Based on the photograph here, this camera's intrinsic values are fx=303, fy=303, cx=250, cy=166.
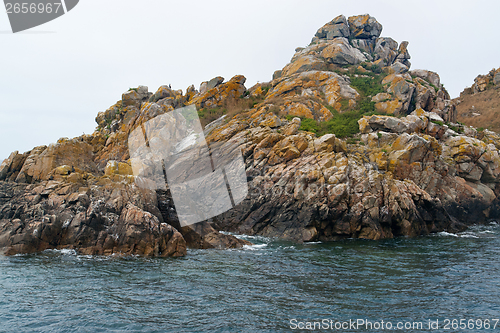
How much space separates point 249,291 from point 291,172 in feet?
53.2

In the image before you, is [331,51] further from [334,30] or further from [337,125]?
[337,125]

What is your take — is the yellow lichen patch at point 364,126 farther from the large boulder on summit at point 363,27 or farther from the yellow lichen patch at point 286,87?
the large boulder on summit at point 363,27

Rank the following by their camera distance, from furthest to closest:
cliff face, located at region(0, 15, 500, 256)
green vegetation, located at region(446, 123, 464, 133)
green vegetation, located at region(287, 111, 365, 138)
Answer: green vegetation, located at region(446, 123, 464, 133)
green vegetation, located at region(287, 111, 365, 138)
cliff face, located at region(0, 15, 500, 256)

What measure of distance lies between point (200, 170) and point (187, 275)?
58.5 ft

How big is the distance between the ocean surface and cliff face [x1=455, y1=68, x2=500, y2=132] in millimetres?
45325

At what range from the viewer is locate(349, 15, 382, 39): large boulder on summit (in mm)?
63969

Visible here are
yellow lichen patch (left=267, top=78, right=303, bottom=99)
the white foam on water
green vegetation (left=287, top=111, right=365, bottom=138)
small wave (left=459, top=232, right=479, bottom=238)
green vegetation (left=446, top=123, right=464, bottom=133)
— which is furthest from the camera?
yellow lichen patch (left=267, top=78, right=303, bottom=99)

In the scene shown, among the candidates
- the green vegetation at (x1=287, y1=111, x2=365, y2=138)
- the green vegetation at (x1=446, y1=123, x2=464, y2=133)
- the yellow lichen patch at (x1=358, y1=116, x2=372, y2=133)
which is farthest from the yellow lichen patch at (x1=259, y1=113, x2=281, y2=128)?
the green vegetation at (x1=446, y1=123, x2=464, y2=133)

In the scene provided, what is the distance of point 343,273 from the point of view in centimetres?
1590

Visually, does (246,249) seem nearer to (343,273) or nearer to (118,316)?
(343,273)

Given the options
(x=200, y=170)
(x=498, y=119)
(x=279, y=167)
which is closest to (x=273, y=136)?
→ (x=279, y=167)

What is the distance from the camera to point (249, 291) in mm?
13445

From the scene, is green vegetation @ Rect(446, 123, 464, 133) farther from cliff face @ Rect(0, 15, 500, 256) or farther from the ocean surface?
the ocean surface

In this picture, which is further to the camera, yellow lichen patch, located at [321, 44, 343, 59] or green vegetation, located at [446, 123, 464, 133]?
yellow lichen patch, located at [321, 44, 343, 59]
